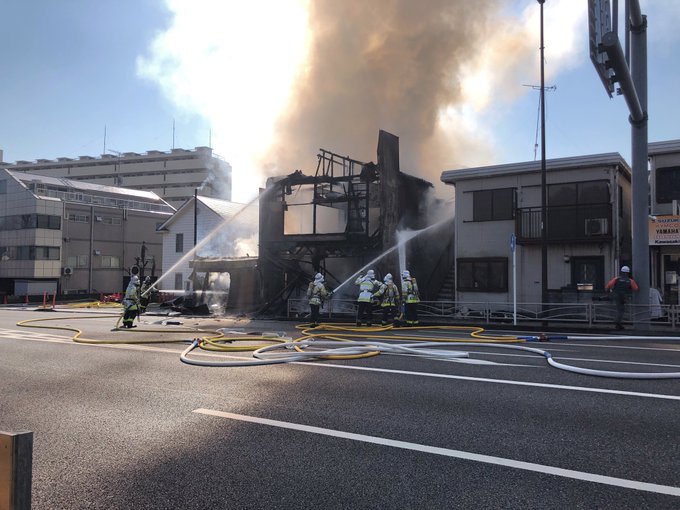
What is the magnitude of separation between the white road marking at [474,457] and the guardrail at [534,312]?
36.9 feet

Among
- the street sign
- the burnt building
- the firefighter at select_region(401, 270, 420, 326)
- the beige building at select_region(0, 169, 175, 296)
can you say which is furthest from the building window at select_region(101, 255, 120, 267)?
the street sign

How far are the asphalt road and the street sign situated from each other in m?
4.95

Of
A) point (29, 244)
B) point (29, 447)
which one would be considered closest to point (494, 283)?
point (29, 447)

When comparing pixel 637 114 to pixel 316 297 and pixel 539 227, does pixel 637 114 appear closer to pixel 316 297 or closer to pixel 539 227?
pixel 539 227

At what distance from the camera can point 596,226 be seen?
17.1 metres

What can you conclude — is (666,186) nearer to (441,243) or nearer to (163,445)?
(441,243)

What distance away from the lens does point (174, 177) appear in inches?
3415

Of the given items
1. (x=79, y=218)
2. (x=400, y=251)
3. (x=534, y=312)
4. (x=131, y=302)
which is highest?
(x=79, y=218)

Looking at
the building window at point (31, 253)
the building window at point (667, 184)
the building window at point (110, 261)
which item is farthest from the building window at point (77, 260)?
the building window at point (667, 184)

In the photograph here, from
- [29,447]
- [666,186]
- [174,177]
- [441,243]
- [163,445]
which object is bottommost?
[163,445]

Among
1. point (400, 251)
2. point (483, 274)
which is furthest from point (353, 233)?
point (483, 274)

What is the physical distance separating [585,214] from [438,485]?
52.5ft

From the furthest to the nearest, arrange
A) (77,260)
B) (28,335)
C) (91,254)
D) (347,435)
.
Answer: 1. (91,254)
2. (77,260)
3. (28,335)
4. (347,435)

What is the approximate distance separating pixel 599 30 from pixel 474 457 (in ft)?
23.8
